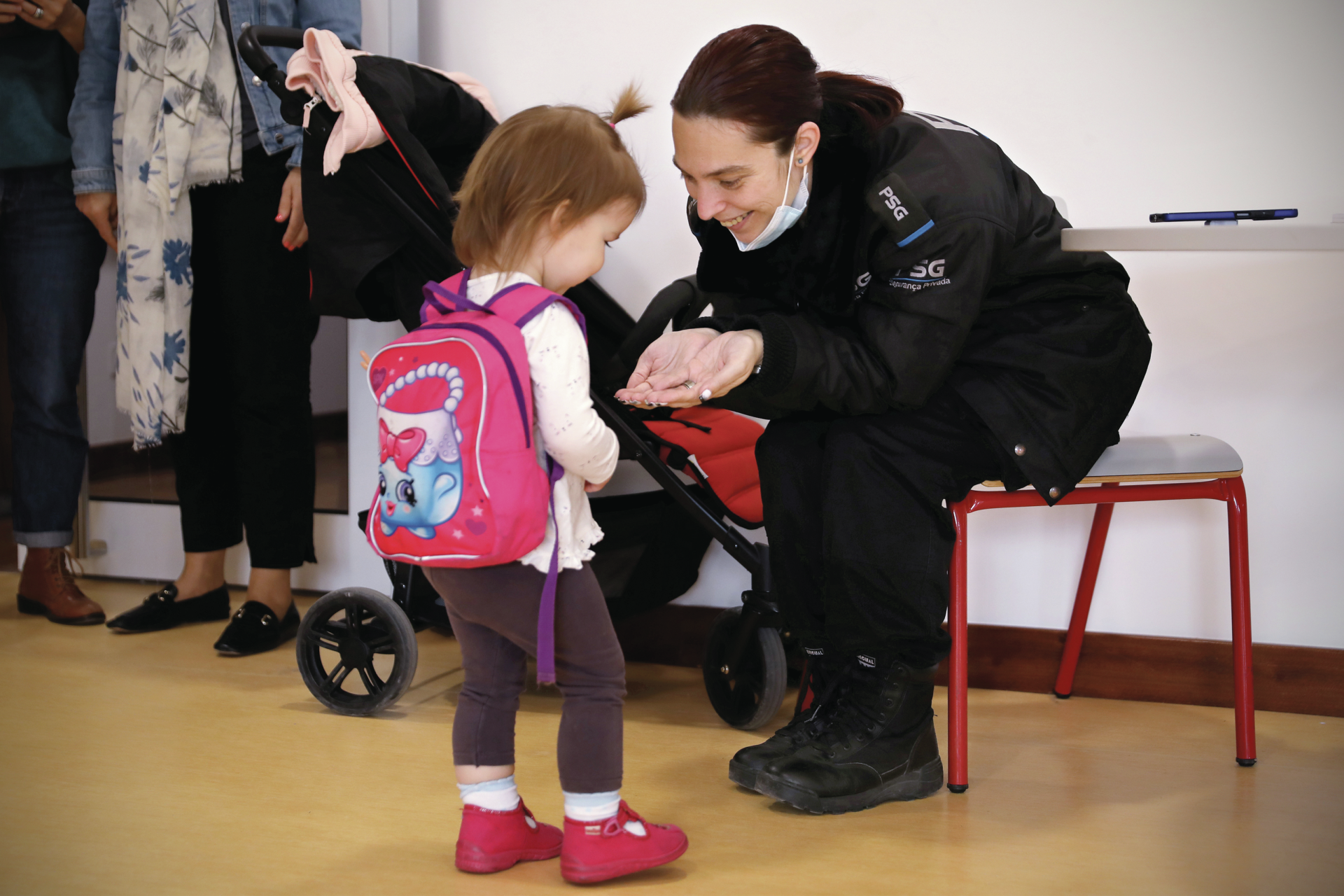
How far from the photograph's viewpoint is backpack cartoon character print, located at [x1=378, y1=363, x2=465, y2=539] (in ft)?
3.34

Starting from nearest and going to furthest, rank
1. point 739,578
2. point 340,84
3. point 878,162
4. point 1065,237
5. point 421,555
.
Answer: point 421,555 < point 1065,237 < point 878,162 < point 340,84 < point 739,578

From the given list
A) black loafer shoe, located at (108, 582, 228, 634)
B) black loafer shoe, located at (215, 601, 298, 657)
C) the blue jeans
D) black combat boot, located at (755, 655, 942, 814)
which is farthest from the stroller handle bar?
the blue jeans

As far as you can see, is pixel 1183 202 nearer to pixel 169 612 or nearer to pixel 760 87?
pixel 760 87

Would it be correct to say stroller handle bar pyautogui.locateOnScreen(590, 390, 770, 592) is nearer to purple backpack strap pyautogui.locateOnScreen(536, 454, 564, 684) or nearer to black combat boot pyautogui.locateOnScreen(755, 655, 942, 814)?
black combat boot pyautogui.locateOnScreen(755, 655, 942, 814)

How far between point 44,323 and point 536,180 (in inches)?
59.6

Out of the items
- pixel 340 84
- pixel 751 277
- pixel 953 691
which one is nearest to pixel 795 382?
pixel 751 277

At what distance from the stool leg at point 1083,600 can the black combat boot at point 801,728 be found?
0.56 meters

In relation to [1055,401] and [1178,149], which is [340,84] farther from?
[1178,149]

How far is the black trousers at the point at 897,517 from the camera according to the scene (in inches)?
50.7

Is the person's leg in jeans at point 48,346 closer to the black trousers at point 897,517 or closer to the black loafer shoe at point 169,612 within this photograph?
the black loafer shoe at point 169,612

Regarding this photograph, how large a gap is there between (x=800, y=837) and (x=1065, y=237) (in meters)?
0.77

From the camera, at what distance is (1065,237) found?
1170 millimetres

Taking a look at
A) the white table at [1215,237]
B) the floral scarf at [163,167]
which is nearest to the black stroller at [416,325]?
the floral scarf at [163,167]

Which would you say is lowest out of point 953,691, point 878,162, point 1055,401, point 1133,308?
point 953,691
